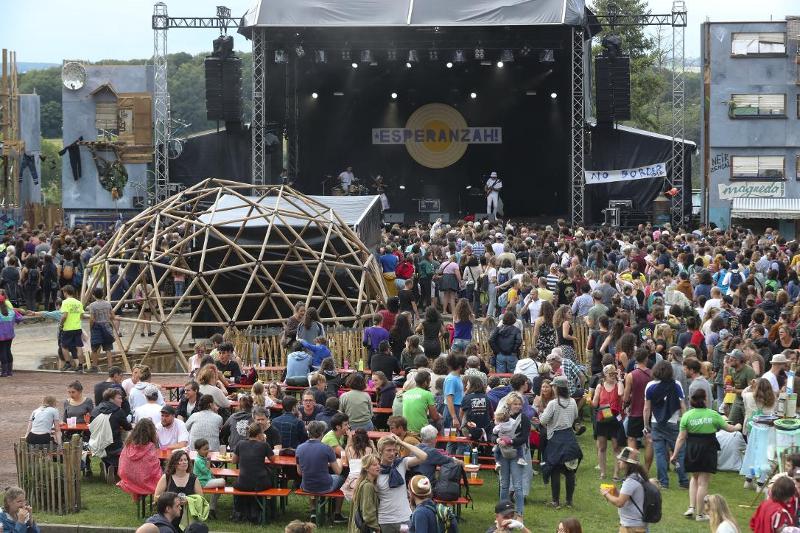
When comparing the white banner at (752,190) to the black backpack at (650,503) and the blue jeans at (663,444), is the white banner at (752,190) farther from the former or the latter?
the black backpack at (650,503)

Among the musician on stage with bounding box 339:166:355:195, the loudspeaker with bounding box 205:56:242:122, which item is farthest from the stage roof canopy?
the musician on stage with bounding box 339:166:355:195

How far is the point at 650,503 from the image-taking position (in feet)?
33.4

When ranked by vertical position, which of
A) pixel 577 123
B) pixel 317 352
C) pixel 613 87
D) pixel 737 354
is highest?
pixel 613 87

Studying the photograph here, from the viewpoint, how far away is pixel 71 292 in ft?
63.4

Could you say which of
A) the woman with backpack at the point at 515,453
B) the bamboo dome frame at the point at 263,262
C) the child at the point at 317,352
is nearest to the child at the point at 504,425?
the woman with backpack at the point at 515,453

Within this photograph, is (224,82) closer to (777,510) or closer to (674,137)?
(674,137)

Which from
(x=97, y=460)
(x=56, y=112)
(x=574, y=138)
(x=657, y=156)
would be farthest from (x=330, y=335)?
(x=56, y=112)

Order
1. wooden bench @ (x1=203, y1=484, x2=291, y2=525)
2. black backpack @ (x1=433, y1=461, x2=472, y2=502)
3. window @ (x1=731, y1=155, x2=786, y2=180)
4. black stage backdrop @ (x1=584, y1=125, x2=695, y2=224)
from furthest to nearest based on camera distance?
black stage backdrop @ (x1=584, y1=125, x2=695, y2=224)
window @ (x1=731, y1=155, x2=786, y2=180)
wooden bench @ (x1=203, y1=484, x2=291, y2=525)
black backpack @ (x1=433, y1=461, x2=472, y2=502)

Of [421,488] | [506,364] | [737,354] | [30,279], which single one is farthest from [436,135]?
[421,488]

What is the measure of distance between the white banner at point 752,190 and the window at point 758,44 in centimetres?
346

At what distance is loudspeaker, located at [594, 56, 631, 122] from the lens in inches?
1409

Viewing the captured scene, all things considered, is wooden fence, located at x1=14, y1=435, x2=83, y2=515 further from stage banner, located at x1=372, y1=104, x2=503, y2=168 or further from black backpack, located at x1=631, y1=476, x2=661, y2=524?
stage banner, located at x1=372, y1=104, x2=503, y2=168

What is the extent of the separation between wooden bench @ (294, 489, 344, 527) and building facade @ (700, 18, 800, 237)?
26.2m

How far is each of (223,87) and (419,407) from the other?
25897 mm
